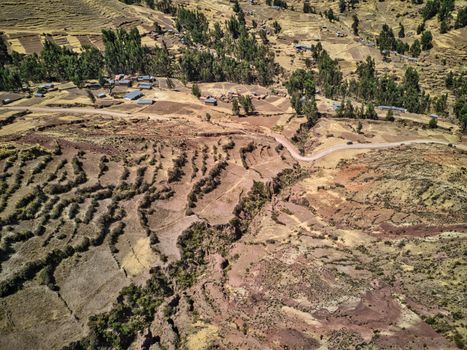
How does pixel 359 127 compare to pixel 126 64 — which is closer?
pixel 359 127

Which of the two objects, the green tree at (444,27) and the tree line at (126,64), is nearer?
the tree line at (126,64)

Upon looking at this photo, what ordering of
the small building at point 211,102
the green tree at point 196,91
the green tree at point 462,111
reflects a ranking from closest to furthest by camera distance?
the green tree at point 462,111, the small building at point 211,102, the green tree at point 196,91

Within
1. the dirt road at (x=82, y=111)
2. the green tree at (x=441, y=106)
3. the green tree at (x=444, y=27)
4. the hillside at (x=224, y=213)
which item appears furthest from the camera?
the green tree at (x=444, y=27)

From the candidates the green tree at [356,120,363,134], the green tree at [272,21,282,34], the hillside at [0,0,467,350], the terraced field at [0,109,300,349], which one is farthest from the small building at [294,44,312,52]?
the terraced field at [0,109,300,349]

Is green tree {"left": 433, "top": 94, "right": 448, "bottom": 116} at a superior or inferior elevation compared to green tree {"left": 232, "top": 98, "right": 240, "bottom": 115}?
inferior

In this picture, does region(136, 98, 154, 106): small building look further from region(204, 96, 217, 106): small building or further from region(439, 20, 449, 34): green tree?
region(439, 20, 449, 34): green tree

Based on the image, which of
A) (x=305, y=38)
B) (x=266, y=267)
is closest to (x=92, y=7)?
(x=305, y=38)

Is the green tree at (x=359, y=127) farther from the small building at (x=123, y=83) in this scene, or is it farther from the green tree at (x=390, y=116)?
the small building at (x=123, y=83)

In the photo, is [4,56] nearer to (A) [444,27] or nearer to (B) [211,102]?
(B) [211,102]

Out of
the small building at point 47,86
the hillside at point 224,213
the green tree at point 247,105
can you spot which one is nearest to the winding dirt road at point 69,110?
the hillside at point 224,213

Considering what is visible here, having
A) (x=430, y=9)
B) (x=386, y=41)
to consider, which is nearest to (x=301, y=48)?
(x=386, y=41)
